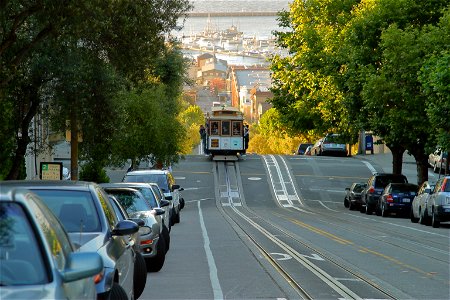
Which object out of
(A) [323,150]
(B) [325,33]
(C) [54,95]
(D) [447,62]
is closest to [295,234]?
(C) [54,95]

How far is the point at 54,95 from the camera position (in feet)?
103

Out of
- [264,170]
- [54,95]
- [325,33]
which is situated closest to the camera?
[54,95]

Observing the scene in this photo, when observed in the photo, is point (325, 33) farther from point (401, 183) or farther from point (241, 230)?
point (241, 230)

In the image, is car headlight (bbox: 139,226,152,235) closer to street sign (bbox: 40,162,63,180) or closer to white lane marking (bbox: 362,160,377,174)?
street sign (bbox: 40,162,63,180)

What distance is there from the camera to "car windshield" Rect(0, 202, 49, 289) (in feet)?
21.1

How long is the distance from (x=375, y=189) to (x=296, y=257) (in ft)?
88.4

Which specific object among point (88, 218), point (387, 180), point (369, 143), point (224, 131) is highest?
point (224, 131)

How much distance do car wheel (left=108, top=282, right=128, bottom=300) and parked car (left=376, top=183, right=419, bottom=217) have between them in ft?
119

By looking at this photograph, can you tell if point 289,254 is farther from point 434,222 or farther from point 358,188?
point 358,188

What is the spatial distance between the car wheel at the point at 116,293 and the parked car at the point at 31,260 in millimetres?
2788

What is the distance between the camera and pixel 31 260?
21.4 feet

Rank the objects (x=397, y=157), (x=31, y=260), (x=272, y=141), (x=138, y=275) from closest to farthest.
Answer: (x=31, y=260), (x=138, y=275), (x=397, y=157), (x=272, y=141)

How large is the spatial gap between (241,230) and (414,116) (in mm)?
15903

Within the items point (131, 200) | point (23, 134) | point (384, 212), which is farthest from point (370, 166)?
point (131, 200)
